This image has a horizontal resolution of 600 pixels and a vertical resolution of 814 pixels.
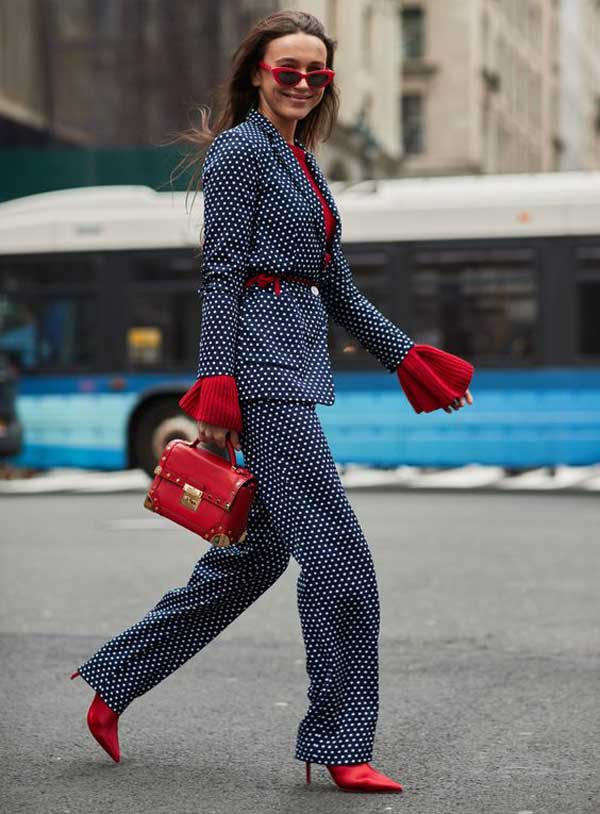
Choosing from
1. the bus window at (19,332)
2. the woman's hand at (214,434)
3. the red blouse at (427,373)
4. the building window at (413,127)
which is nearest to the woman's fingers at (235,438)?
the woman's hand at (214,434)

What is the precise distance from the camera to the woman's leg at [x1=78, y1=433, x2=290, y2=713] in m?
4.32

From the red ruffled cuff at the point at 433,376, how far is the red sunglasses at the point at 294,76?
725 mm

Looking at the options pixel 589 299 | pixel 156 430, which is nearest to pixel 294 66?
pixel 589 299

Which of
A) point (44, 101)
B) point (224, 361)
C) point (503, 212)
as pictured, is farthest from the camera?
point (44, 101)

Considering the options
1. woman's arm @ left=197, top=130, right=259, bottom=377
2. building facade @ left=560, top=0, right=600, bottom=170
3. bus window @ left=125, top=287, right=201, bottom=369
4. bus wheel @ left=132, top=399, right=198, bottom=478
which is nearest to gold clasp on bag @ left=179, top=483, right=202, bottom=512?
woman's arm @ left=197, top=130, right=259, bottom=377

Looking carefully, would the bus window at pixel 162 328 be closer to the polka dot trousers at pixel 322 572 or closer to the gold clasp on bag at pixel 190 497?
the gold clasp on bag at pixel 190 497

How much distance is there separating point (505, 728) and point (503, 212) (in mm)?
10743

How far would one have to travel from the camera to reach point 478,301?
15.5 m

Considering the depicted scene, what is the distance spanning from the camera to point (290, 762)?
450 cm

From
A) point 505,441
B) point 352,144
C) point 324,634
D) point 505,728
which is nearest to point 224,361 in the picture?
point 324,634

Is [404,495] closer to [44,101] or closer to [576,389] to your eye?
[576,389]

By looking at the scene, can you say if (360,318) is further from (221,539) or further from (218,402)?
(221,539)

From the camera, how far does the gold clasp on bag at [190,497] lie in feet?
13.8

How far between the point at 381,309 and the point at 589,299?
1.95m
